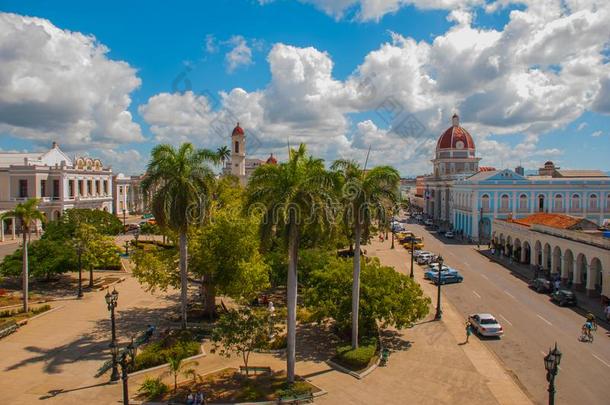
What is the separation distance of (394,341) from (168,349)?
10.8 meters

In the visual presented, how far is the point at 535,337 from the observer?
23766 mm

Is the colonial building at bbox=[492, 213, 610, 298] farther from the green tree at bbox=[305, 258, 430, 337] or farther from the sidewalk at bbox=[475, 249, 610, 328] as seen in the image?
the green tree at bbox=[305, 258, 430, 337]

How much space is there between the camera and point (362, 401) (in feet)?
54.5

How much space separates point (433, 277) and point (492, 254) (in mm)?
16900

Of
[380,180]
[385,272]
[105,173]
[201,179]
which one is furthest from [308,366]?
[105,173]

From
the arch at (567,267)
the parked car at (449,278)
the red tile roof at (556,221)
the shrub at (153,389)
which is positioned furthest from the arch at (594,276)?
the shrub at (153,389)

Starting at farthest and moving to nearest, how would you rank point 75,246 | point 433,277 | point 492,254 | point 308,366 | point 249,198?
point 492,254 < point 433,277 < point 75,246 < point 308,366 < point 249,198

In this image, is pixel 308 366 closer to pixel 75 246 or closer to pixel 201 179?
pixel 201 179

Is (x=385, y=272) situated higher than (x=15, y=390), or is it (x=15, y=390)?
(x=385, y=272)

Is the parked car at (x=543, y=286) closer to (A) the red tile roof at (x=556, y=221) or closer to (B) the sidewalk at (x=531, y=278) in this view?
(B) the sidewalk at (x=531, y=278)

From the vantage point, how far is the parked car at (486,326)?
23.7m

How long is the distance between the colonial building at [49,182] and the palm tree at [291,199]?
51.7 meters

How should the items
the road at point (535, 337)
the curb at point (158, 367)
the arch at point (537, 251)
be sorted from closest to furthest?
the road at point (535, 337) < the curb at point (158, 367) < the arch at point (537, 251)

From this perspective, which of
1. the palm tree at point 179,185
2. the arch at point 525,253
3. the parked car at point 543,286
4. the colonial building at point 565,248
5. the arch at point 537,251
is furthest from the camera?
the arch at point 525,253
